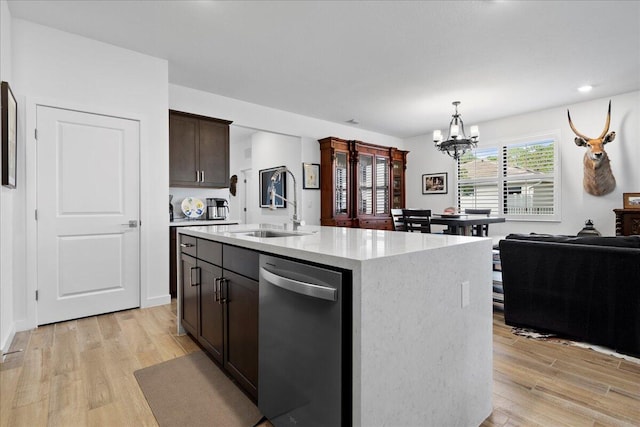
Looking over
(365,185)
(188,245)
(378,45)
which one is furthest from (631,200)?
(188,245)

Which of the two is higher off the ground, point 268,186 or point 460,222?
point 268,186

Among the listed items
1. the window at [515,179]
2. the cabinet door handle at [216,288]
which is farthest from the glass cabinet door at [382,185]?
the cabinet door handle at [216,288]

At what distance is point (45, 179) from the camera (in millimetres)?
A: 2883

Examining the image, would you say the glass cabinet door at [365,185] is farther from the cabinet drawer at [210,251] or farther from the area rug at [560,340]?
the cabinet drawer at [210,251]

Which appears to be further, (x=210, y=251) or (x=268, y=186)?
(x=268, y=186)

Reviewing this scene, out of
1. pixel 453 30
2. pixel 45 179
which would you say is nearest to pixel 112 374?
pixel 45 179

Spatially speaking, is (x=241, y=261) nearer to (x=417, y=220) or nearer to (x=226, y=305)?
(x=226, y=305)

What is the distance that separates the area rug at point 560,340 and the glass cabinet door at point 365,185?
3.73m

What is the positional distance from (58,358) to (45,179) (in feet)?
5.29

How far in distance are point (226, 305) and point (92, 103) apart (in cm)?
263

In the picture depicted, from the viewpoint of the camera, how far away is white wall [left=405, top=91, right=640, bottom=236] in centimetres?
462

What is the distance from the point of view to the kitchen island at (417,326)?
1.03 m

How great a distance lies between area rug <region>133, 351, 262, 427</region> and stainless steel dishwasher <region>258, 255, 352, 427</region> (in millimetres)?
213

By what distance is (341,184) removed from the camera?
19.5 feet
